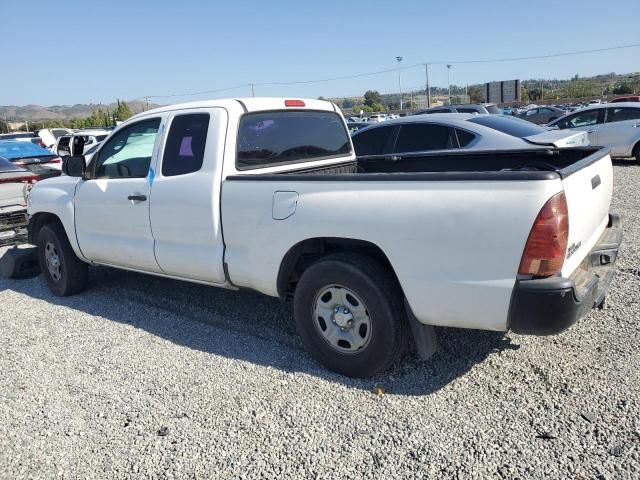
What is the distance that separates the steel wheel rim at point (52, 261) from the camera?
580 centimetres

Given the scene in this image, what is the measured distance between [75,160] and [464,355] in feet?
13.1

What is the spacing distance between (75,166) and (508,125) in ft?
21.4

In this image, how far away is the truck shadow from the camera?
3.72m

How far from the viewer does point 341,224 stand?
3.40m

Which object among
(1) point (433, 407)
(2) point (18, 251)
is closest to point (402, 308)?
(1) point (433, 407)

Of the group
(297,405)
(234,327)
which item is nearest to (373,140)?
(234,327)

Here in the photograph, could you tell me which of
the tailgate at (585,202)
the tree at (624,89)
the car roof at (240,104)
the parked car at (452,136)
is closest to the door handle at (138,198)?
the car roof at (240,104)

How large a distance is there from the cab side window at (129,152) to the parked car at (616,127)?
11887 mm

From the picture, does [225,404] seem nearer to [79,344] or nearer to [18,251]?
[79,344]

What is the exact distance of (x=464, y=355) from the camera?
389cm

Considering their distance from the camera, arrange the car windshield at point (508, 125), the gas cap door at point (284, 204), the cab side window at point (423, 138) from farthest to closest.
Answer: the car windshield at point (508, 125)
the cab side window at point (423, 138)
the gas cap door at point (284, 204)

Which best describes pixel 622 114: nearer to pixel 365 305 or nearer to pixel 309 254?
pixel 309 254

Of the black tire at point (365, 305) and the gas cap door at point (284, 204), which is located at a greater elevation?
the gas cap door at point (284, 204)

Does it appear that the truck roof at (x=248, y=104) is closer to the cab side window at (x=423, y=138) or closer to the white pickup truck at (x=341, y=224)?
the white pickup truck at (x=341, y=224)
